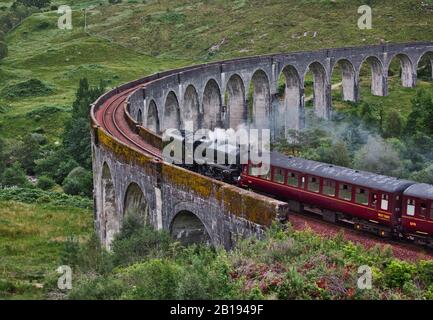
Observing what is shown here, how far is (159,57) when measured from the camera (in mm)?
100875

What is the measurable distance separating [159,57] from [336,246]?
3277 inches

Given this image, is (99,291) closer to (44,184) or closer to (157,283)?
(157,283)

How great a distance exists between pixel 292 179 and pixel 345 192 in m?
3.18

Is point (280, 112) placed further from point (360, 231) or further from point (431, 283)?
point (431, 283)

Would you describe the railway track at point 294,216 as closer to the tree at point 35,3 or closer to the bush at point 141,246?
the bush at point 141,246

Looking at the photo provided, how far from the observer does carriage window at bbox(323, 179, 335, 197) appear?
2804 cm

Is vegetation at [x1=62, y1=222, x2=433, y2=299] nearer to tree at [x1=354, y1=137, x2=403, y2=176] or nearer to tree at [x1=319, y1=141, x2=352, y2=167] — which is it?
tree at [x1=354, y1=137, x2=403, y2=176]

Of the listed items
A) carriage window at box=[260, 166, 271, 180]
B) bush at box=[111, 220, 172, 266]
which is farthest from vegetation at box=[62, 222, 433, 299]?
carriage window at box=[260, 166, 271, 180]

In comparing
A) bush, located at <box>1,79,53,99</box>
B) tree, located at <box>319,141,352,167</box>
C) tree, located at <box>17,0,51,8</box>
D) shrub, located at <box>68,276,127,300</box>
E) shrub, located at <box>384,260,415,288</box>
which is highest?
tree, located at <box>17,0,51,8</box>

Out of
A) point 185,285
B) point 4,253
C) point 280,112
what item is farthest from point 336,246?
point 280,112

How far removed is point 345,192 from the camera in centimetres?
2748

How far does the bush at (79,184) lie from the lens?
5219cm

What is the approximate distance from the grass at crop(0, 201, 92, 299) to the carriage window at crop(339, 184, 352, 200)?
12118 millimetres

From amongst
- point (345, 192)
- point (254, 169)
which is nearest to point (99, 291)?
point (345, 192)
